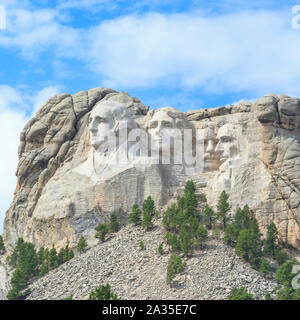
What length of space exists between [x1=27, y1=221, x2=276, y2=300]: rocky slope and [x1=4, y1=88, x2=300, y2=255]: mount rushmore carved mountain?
207cm

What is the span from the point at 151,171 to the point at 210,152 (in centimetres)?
314

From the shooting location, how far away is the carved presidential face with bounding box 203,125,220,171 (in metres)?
40.6

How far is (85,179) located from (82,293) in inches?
280

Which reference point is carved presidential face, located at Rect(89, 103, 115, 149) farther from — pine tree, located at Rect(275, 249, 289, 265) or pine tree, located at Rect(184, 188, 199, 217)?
pine tree, located at Rect(275, 249, 289, 265)

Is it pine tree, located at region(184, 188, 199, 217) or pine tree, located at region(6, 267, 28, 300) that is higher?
pine tree, located at region(184, 188, 199, 217)

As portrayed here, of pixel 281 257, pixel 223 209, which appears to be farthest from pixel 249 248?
pixel 223 209

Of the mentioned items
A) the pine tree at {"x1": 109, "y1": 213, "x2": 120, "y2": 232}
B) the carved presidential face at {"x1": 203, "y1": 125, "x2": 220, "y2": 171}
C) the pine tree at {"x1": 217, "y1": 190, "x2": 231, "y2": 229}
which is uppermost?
the carved presidential face at {"x1": 203, "y1": 125, "x2": 220, "y2": 171}

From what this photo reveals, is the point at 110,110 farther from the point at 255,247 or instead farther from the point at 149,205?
the point at 255,247

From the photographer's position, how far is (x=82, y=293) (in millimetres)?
33438

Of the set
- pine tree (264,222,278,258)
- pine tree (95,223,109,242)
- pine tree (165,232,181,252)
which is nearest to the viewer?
pine tree (165,232,181,252)

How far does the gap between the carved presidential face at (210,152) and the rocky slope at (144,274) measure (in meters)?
5.03

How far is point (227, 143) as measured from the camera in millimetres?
39844

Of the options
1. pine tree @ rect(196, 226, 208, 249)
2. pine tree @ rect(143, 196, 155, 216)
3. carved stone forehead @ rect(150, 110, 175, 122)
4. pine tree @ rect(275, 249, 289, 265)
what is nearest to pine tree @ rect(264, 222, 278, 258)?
pine tree @ rect(275, 249, 289, 265)

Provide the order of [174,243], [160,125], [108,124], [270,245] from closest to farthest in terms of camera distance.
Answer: [174,243] → [270,245] → [108,124] → [160,125]
